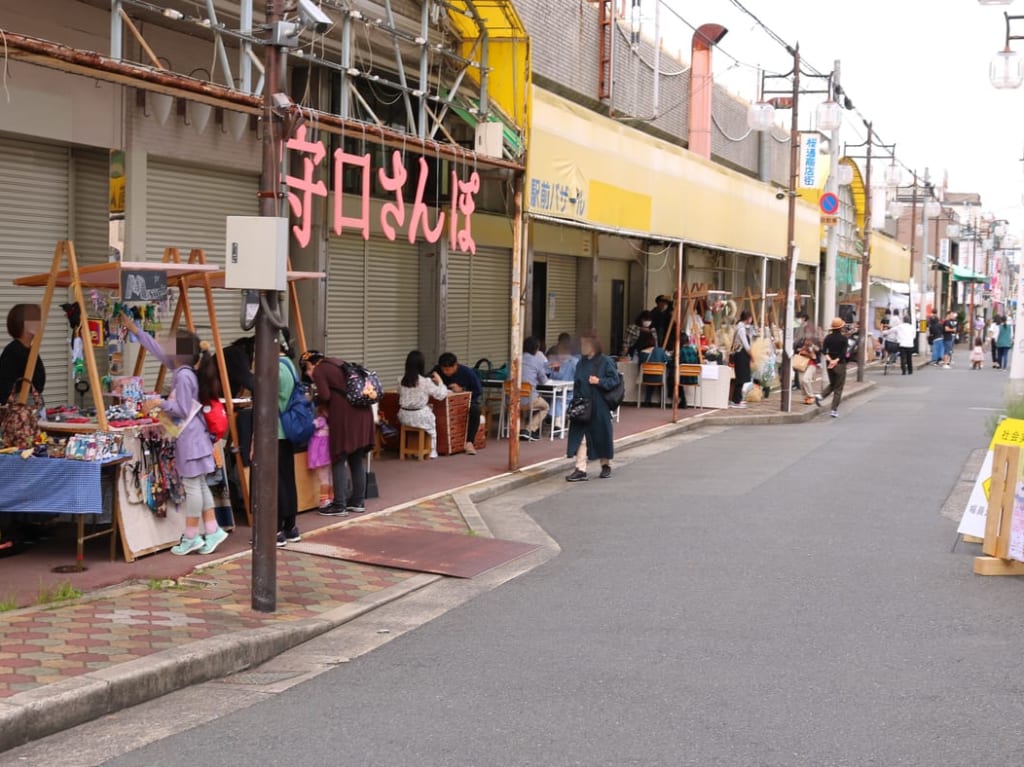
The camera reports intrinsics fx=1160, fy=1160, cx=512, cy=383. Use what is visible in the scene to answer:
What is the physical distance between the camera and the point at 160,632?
6953 mm

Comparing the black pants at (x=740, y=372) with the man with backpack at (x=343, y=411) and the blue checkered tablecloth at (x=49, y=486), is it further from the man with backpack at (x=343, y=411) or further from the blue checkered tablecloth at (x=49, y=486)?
the blue checkered tablecloth at (x=49, y=486)

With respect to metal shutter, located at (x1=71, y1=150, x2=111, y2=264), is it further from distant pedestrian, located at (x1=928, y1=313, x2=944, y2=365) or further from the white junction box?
distant pedestrian, located at (x1=928, y1=313, x2=944, y2=365)

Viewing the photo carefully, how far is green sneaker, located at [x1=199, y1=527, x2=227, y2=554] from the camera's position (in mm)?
9164

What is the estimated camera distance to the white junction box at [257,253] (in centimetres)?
721

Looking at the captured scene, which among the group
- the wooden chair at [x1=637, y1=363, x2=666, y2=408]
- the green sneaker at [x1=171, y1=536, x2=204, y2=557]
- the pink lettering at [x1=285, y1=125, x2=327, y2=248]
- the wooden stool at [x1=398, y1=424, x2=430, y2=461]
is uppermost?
the pink lettering at [x1=285, y1=125, x2=327, y2=248]

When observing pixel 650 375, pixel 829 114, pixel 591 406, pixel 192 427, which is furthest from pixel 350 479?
pixel 829 114

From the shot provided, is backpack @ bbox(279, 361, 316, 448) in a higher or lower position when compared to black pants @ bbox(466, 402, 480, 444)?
higher

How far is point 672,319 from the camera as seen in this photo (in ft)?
71.9

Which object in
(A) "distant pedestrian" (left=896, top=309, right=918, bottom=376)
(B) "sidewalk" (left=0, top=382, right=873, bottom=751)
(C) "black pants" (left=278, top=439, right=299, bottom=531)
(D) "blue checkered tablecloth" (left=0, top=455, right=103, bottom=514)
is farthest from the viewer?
(A) "distant pedestrian" (left=896, top=309, right=918, bottom=376)

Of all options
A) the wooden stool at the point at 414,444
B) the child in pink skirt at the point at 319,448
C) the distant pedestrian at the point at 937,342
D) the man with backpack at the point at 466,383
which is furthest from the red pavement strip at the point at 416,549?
the distant pedestrian at the point at 937,342

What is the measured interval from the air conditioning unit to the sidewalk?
4.78m

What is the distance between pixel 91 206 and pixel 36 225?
818 millimetres

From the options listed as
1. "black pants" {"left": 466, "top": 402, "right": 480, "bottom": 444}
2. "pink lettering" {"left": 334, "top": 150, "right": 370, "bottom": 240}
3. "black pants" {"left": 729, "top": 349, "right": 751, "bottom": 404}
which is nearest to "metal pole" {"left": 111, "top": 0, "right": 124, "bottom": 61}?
"pink lettering" {"left": 334, "top": 150, "right": 370, "bottom": 240}

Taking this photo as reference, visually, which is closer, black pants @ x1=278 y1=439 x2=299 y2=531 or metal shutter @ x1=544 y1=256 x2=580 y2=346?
black pants @ x1=278 y1=439 x2=299 y2=531
